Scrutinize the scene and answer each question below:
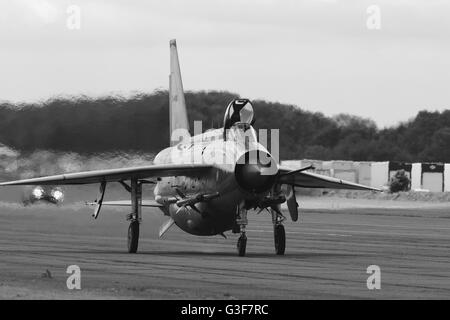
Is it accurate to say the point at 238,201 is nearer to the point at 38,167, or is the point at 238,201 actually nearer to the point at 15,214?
the point at 38,167

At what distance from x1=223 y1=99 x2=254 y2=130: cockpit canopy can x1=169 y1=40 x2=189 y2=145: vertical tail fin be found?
23.0 ft

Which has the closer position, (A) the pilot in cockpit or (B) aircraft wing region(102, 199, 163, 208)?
(A) the pilot in cockpit

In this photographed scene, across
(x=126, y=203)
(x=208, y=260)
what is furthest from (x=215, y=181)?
(x=126, y=203)

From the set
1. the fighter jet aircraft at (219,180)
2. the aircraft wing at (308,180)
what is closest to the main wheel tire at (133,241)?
the fighter jet aircraft at (219,180)

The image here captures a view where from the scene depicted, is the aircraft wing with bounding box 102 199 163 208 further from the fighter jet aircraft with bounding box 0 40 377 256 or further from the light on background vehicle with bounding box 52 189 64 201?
the light on background vehicle with bounding box 52 189 64 201

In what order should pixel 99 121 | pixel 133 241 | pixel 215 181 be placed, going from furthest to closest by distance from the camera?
1. pixel 99 121
2. pixel 133 241
3. pixel 215 181

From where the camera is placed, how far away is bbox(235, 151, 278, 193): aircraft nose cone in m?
27.6

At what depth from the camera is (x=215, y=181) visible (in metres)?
29.7

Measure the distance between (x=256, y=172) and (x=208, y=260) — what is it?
7.65ft

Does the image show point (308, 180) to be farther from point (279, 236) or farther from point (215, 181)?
point (215, 181)

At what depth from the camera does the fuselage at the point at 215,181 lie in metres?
28.3

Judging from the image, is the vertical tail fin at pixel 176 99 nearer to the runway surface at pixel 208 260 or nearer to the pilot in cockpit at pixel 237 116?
the runway surface at pixel 208 260

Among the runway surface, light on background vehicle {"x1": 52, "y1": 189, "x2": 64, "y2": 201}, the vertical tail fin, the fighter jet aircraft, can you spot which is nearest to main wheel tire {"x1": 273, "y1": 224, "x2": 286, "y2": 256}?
the fighter jet aircraft

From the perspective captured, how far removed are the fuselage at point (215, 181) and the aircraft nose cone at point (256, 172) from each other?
28mm
